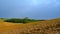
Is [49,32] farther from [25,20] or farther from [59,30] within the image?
[25,20]

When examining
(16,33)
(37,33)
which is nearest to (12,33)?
(16,33)

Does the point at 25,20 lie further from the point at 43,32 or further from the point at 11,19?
the point at 43,32

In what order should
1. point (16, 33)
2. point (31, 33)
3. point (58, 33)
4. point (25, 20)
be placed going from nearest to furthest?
point (58, 33) < point (31, 33) < point (16, 33) < point (25, 20)

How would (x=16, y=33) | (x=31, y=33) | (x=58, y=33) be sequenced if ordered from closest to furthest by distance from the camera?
1. (x=58, y=33)
2. (x=31, y=33)
3. (x=16, y=33)

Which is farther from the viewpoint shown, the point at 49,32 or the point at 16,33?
the point at 16,33

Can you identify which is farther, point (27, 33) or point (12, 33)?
point (12, 33)

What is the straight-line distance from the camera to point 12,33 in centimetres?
1198

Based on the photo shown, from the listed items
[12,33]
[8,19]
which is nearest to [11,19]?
[8,19]

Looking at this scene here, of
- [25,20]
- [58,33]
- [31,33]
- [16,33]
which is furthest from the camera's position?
[25,20]

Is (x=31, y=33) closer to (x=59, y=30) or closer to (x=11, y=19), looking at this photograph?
(x=59, y=30)

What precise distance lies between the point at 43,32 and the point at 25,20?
13.5 meters

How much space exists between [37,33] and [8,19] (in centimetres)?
1524

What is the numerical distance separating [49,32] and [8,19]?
1542cm

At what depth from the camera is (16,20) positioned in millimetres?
25391
